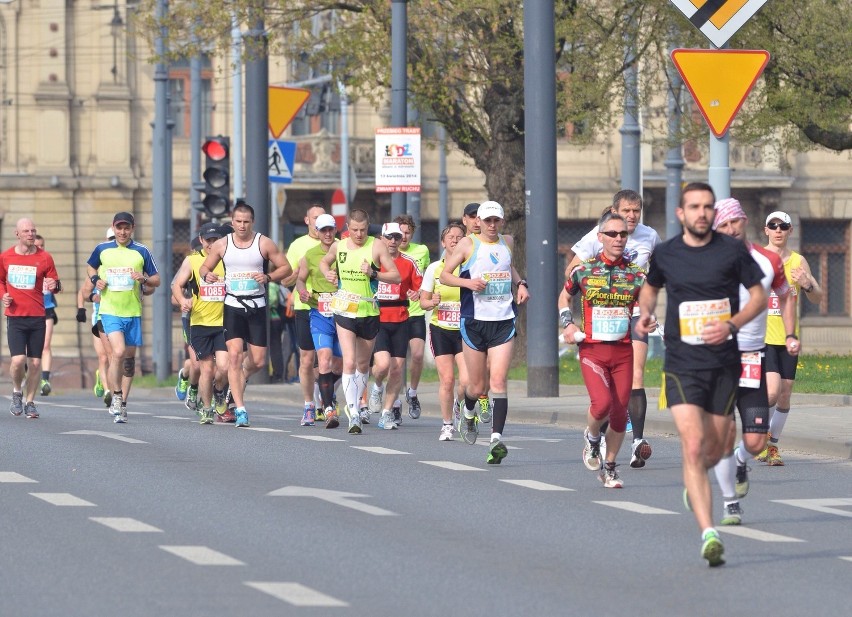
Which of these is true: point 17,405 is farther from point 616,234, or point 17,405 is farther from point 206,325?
point 616,234

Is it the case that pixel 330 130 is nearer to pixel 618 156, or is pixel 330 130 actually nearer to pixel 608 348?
pixel 618 156

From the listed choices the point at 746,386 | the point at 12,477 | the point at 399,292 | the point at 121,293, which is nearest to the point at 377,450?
the point at 12,477

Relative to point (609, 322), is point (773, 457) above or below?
below

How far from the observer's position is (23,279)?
64.1ft

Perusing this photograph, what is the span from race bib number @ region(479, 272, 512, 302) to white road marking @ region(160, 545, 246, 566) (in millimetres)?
5461

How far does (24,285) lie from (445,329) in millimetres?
4738

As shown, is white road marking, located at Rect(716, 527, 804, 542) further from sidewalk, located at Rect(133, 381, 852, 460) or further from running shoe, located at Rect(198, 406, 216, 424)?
running shoe, located at Rect(198, 406, 216, 424)

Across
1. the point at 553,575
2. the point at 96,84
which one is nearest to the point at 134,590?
the point at 553,575

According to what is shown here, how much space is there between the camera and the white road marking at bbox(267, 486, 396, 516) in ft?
37.0

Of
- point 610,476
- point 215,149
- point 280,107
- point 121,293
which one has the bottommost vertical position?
point 610,476

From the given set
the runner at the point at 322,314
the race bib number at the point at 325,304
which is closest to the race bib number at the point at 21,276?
the runner at the point at 322,314

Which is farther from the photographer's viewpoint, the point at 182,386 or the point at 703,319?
the point at 182,386

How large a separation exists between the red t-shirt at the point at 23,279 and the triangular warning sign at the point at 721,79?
760 centimetres

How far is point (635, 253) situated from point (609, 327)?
0.79 metres
